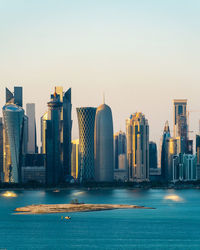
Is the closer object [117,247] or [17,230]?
[117,247]

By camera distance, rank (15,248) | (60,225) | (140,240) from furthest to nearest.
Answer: (60,225) < (140,240) < (15,248)

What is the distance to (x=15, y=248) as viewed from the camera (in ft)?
517

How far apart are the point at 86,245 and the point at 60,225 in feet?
118

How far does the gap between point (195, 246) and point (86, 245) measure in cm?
2525

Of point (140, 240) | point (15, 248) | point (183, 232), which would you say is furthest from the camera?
point (183, 232)

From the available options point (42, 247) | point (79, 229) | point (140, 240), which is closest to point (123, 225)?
point (79, 229)

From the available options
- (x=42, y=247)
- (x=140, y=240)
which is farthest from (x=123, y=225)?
(x=42, y=247)

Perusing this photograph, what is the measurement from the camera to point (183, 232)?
185875 millimetres

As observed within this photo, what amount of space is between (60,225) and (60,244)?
34558 millimetres

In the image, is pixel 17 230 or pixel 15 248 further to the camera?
pixel 17 230

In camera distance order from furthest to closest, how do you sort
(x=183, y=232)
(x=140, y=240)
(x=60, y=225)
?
(x=60, y=225) < (x=183, y=232) < (x=140, y=240)

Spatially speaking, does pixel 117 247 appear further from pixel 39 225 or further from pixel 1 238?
pixel 39 225

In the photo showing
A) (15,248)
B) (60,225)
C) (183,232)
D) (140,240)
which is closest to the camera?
Result: (15,248)

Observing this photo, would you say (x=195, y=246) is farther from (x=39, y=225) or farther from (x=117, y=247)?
(x=39, y=225)
